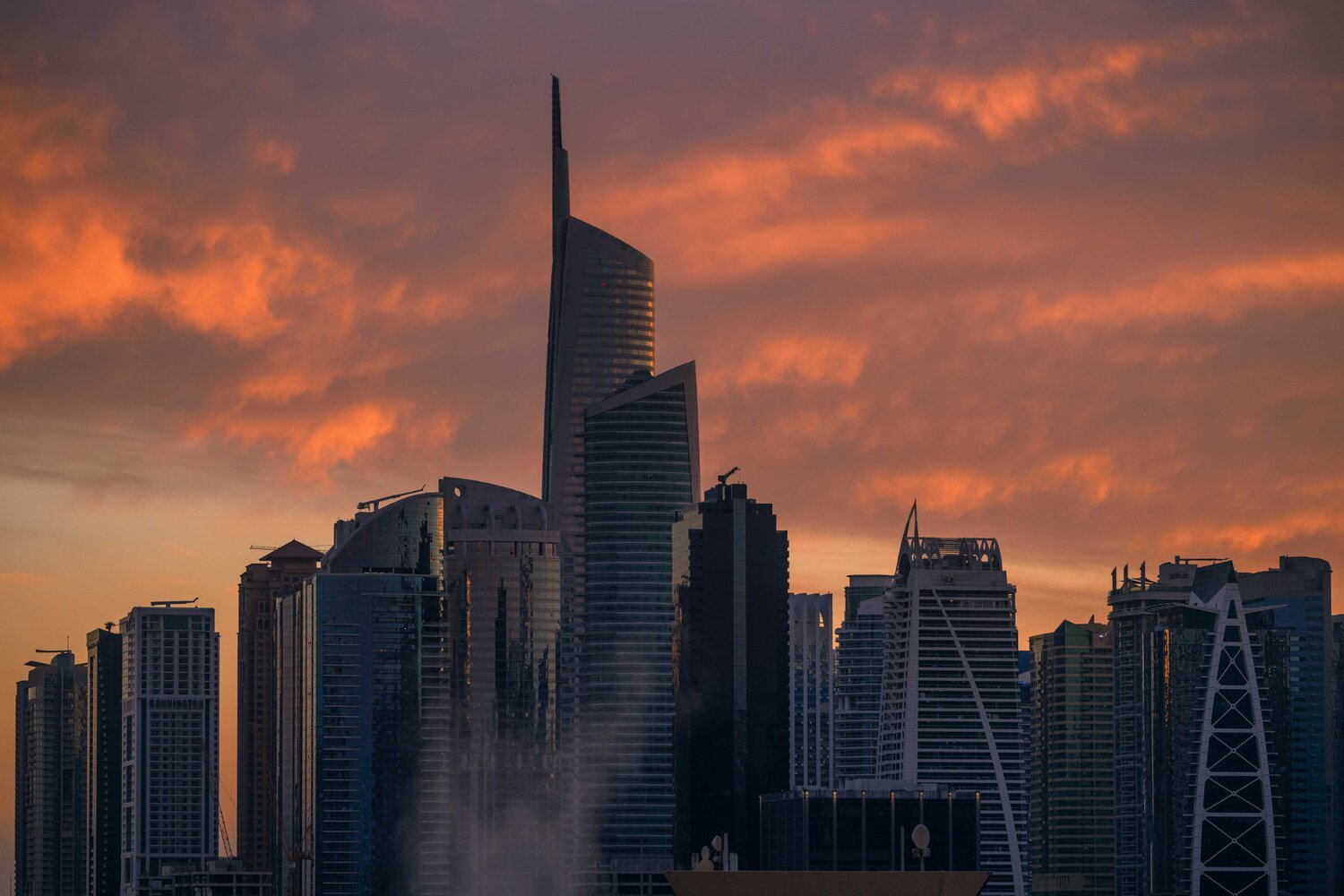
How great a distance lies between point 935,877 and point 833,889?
154 inches

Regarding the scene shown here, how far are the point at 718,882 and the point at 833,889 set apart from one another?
14.2 ft

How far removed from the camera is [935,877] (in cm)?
10269

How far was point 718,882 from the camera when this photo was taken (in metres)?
102

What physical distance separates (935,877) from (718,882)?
26.9ft

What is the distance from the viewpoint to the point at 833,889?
10225cm
